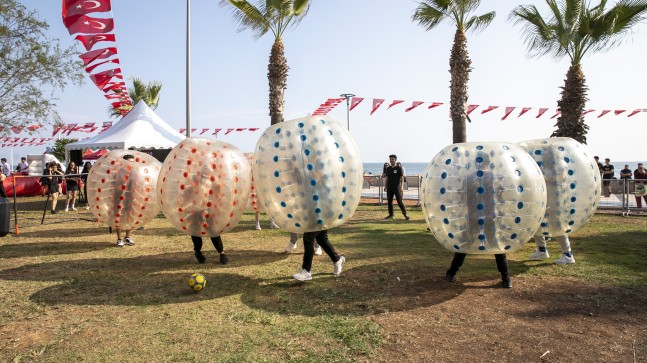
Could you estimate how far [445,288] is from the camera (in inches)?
240

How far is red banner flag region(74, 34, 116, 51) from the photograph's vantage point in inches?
639

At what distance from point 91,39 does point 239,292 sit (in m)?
14.6

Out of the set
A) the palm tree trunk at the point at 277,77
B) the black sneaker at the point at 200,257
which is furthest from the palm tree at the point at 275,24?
the black sneaker at the point at 200,257

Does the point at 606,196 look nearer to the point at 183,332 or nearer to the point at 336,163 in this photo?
the point at 336,163

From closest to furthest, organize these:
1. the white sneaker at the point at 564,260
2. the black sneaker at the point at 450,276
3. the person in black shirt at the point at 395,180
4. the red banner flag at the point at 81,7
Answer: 1. the black sneaker at the point at 450,276
2. the white sneaker at the point at 564,260
3. the person in black shirt at the point at 395,180
4. the red banner flag at the point at 81,7

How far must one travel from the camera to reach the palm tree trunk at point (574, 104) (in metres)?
14.5

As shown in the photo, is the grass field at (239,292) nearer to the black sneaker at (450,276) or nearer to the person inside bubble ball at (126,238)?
the black sneaker at (450,276)

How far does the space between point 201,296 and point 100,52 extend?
49.0 feet

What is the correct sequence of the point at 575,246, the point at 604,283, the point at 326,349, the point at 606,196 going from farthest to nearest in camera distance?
the point at 606,196 → the point at 575,246 → the point at 604,283 → the point at 326,349

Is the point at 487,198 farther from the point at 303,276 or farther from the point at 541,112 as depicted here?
the point at 541,112

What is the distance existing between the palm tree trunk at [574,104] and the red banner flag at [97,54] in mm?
17185

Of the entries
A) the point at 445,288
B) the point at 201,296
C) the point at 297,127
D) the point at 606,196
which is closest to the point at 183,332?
the point at 201,296

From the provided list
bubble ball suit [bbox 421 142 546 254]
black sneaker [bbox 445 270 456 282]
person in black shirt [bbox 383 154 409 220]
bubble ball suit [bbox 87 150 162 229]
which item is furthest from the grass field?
person in black shirt [bbox 383 154 409 220]

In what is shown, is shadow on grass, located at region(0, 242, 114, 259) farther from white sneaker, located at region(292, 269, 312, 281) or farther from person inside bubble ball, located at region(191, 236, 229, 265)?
white sneaker, located at region(292, 269, 312, 281)
